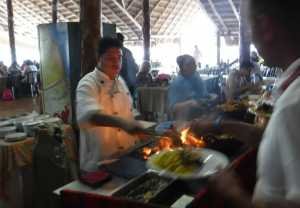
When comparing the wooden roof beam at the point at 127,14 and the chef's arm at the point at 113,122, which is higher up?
the wooden roof beam at the point at 127,14

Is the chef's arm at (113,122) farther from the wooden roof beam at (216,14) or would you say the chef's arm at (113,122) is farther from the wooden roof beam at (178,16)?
the wooden roof beam at (178,16)

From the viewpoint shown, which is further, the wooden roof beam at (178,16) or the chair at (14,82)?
the wooden roof beam at (178,16)

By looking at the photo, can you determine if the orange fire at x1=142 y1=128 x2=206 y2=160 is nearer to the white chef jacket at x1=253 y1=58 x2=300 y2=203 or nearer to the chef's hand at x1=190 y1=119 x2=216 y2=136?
the chef's hand at x1=190 y1=119 x2=216 y2=136

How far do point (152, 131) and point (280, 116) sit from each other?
1316 mm

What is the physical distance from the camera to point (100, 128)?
96.2 inches

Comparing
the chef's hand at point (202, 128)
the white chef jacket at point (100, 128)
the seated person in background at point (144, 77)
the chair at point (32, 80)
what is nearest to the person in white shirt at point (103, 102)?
the white chef jacket at point (100, 128)

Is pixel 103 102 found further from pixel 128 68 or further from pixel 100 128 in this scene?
pixel 128 68

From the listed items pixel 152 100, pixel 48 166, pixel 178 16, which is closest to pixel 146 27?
pixel 152 100

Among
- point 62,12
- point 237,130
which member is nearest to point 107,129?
point 237,130

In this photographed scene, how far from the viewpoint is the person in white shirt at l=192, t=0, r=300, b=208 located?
2.17ft

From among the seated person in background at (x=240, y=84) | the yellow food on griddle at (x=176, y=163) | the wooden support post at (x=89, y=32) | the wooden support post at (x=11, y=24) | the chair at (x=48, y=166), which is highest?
the wooden support post at (x=11, y=24)

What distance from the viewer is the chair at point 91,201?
4.49 ft

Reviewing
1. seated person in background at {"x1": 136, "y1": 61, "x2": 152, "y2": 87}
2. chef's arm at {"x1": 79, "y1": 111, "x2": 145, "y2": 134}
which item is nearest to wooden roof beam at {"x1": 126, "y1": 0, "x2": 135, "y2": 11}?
seated person in background at {"x1": 136, "y1": 61, "x2": 152, "y2": 87}

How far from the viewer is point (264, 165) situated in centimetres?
70
